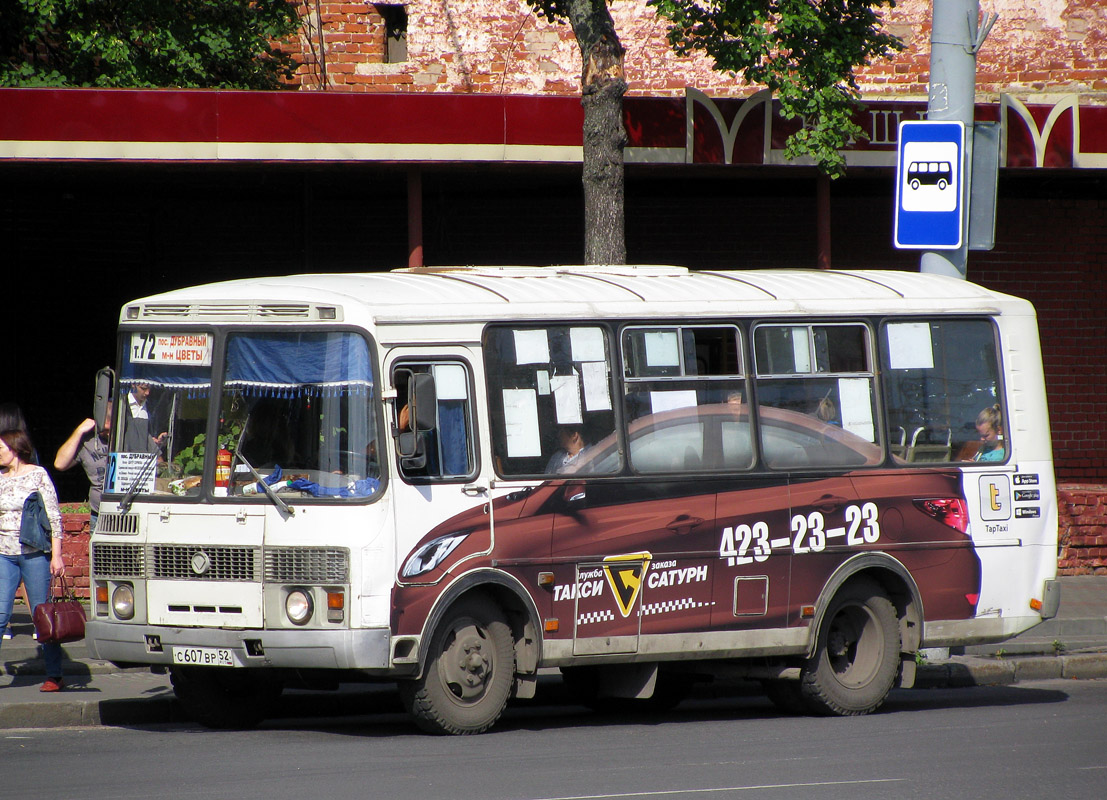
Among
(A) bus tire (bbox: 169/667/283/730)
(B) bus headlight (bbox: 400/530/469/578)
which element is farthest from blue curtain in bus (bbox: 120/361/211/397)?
(A) bus tire (bbox: 169/667/283/730)

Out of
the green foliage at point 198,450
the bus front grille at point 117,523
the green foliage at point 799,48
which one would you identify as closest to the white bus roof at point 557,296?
the green foliage at point 198,450

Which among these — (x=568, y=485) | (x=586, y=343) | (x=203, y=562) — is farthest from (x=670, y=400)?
(x=203, y=562)

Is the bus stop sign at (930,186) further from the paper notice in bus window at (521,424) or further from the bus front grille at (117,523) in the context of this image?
the bus front grille at (117,523)

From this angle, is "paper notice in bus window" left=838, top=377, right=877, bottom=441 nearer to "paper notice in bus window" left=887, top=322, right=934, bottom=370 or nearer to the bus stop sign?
→ "paper notice in bus window" left=887, top=322, right=934, bottom=370

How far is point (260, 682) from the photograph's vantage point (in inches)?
366

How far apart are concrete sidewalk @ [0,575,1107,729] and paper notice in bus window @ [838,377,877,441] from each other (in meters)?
2.57

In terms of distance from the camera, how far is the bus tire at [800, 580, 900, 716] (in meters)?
9.78

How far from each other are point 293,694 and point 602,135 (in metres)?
5.37

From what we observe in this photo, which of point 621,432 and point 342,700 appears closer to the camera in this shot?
point 621,432

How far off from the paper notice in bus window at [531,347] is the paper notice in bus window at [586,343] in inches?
6.9

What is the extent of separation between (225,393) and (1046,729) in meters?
5.31

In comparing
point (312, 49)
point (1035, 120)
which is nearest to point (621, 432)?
point (1035, 120)

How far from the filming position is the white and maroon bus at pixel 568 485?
827cm

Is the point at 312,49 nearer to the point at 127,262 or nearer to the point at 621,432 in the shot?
the point at 127,262
